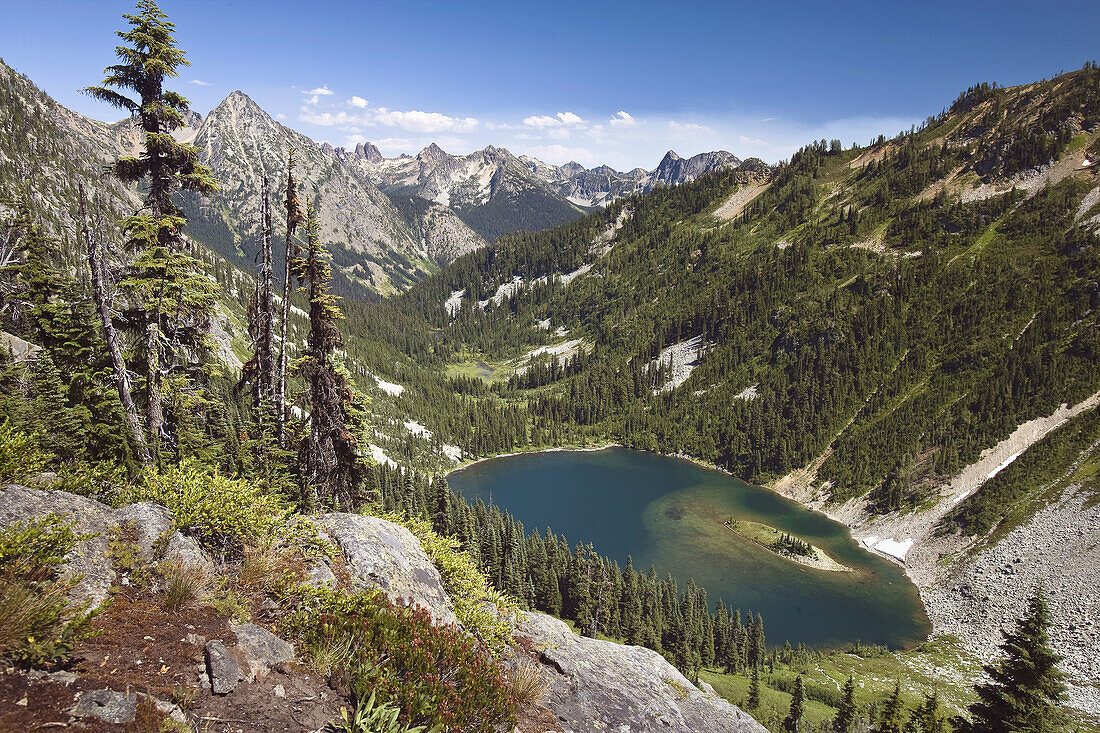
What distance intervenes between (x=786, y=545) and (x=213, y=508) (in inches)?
4339

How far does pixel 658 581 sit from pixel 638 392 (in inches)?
4495

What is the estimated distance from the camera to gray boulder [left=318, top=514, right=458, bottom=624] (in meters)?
12.0

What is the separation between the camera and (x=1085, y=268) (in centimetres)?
12462

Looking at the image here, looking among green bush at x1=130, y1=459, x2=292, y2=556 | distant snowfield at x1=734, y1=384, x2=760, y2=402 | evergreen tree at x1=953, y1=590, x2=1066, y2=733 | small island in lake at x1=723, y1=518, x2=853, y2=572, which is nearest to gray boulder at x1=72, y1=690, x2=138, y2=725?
green bush at x1=130, y1=459, x2=292, y2=556

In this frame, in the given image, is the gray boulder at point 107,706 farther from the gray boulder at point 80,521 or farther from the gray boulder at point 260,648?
the gray boulder at point 80,521

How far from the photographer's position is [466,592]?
1492 cm

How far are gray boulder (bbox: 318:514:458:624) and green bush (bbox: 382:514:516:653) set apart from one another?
448 mm

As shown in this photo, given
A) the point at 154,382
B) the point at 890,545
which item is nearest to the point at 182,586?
the point at 154,382

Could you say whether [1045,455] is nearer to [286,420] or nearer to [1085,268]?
[1085,268]

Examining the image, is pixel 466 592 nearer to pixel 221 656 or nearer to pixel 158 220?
pixel 221 656

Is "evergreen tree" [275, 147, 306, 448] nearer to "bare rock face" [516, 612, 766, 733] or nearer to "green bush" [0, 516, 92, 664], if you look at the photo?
"green bush" [0, 516, 92, 664]

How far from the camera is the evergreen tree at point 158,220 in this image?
1902 cm

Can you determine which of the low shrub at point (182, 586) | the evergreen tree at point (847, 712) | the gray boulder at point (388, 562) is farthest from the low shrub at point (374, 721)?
the evergreen tree at point (847, 712)

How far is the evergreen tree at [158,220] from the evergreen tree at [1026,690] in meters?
45.3
